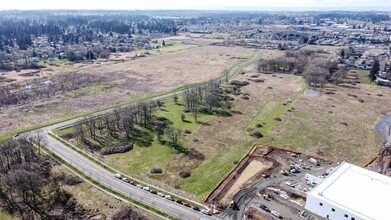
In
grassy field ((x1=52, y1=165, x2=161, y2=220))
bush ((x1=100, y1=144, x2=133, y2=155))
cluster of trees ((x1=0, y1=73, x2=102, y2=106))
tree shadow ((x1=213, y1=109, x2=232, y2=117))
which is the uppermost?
cluster of trees ((x1=0, y1=73, x2=102, y2=106))

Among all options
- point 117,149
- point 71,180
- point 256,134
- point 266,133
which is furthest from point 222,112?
point 71,180

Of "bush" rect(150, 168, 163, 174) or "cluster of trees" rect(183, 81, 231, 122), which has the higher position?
"cluster of trees" rect(183, 81, 231, 122)

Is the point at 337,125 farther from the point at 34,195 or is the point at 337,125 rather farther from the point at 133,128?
the point at 34,195

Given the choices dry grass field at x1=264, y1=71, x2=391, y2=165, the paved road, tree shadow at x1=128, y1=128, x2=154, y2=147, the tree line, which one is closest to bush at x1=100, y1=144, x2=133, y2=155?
the tree line

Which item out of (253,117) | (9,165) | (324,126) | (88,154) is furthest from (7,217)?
(324,126)

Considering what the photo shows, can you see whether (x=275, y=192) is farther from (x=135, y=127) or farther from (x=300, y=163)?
(x=135, y=127)

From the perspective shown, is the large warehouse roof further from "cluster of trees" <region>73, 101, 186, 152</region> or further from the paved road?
"cluster of trees" <region>73, 101, 186, 152</region>

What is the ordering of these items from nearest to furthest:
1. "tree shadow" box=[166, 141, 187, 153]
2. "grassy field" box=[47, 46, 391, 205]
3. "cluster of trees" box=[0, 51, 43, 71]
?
"grassy field" box=[47, 46, 391, 205] → "tree shadow" box=[166, 141, 187, 153] → "cluster of trees" box=[0, 51, 43, 71]

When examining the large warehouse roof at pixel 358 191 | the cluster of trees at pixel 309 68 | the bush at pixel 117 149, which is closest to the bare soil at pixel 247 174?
the large warehouse roof at pixel 358 191
